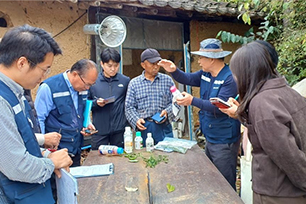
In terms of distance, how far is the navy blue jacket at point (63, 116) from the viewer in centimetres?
243

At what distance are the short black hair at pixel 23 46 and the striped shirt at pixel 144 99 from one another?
190 cm

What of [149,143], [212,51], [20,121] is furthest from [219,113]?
[20,121]

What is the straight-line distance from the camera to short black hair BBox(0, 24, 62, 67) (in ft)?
3.97

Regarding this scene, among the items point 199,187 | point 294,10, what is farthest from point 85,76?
point 294,10

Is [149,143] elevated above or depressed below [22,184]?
below

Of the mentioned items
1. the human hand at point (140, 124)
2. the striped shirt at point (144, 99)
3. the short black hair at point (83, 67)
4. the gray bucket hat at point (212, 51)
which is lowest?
the human hand at point (140, 124)

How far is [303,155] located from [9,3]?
407cm

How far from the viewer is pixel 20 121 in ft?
3.92

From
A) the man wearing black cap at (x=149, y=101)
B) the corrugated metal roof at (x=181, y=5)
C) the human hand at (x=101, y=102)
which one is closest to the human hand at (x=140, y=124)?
the man wearing black cap at (x=149, y=101)

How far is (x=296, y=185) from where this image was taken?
1.48 metres

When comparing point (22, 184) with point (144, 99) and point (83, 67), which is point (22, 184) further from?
point (144, 99)

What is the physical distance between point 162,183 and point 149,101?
1.32m

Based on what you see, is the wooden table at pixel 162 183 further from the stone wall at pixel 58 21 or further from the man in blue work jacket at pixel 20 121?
the stone wall at pixel 58 21

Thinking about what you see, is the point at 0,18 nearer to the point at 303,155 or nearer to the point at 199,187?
the point at 199,187
